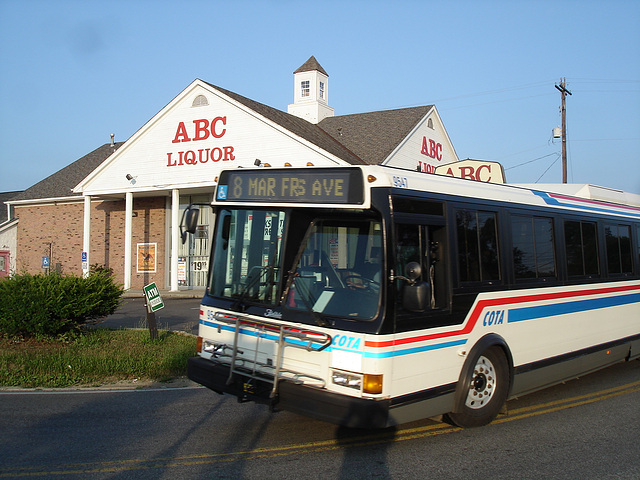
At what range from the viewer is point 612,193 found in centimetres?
1039

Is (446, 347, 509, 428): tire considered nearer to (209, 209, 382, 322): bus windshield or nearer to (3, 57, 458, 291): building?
(209, 209, 382, 322): bus windshield

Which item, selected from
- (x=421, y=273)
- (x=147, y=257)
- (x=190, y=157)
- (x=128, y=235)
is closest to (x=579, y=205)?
(x=421, y=273)

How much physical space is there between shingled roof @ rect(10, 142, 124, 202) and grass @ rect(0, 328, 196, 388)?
23.0 m

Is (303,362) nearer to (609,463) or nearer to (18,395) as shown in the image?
(609,463)

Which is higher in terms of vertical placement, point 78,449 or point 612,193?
point 612,193

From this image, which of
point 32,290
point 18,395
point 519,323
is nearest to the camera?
point 519,323

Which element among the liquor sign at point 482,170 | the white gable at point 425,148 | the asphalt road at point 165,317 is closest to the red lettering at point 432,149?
the white gable at point 425,148

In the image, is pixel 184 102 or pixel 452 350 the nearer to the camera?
pixel 452 350

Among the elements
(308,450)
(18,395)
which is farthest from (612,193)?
(18,395)

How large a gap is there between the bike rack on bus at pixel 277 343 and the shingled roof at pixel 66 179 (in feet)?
95.4

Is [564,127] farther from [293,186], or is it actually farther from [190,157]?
[293,186]

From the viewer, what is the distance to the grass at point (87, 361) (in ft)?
30.2

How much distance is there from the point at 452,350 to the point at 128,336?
8520 millimetres

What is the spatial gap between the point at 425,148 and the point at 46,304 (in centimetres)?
2238
